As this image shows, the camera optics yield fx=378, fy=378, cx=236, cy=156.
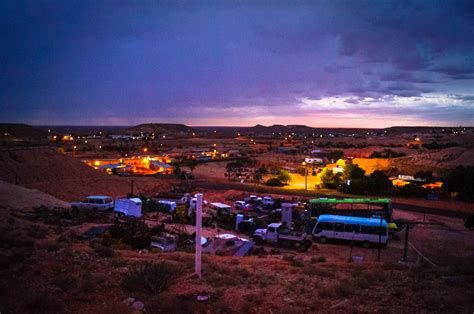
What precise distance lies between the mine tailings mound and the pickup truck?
68.3 feet

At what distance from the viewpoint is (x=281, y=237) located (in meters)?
20.3

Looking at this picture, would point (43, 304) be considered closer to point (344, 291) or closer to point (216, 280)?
point (216, 280)

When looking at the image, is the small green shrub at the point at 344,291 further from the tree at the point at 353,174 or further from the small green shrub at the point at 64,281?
the tree at the point at 353,174

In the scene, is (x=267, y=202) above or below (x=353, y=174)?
below

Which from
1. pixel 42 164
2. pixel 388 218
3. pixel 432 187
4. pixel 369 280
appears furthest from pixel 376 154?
pixel 369 280

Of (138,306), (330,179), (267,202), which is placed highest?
(138,306)

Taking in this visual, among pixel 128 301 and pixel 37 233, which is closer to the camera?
pixel 128 301

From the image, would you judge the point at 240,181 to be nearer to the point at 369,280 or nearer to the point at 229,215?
the point at 229,215

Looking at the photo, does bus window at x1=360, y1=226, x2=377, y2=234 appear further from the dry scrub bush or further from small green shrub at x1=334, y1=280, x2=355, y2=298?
the dry scrub bush

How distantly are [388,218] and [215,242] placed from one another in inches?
553

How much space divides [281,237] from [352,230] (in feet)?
13.5

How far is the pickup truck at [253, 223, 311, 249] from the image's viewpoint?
65.8 ft

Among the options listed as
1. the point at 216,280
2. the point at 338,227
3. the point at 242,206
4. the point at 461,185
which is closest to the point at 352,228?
the point at 338,227

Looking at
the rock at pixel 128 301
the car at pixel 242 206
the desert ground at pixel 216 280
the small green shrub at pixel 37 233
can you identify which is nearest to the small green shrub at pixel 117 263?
the desert ground at pixel 216 280
